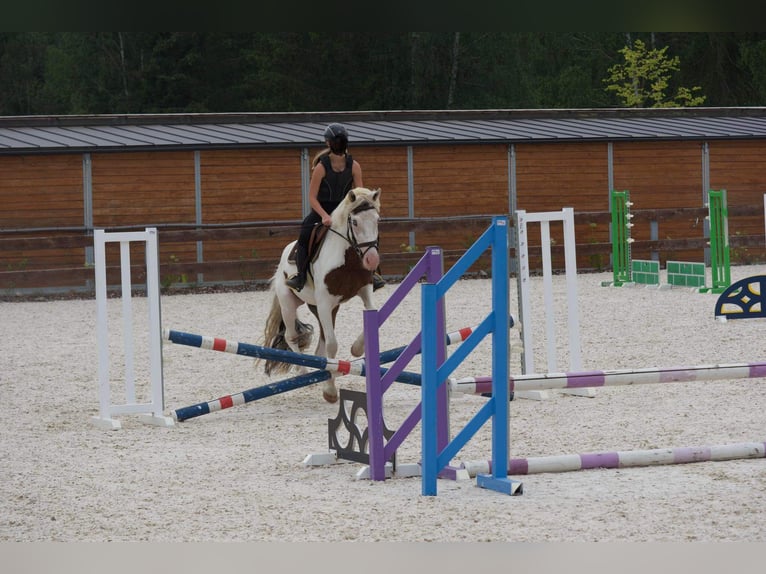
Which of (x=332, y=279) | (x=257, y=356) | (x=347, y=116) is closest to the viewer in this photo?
(x=257, y=356)

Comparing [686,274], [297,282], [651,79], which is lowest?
[686,274]

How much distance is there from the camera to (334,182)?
7844 mm

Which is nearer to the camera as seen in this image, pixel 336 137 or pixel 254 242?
pixel 336 137

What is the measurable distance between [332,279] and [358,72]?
94.3ft

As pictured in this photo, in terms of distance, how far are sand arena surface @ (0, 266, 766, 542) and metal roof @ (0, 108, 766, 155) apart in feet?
23.8

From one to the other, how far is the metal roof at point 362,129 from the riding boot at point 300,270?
10.1m

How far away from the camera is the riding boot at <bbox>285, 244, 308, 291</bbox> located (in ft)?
26.3

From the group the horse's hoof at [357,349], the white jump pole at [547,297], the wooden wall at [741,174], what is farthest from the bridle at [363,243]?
the wooden wall at [741,174]

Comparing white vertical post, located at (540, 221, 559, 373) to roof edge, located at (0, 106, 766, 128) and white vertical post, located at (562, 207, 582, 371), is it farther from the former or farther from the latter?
roof edge, located at (0, 106, 766, 128)

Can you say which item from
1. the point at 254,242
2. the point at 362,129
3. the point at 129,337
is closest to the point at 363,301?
the point at 129,337

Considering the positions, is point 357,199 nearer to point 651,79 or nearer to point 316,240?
point 316,240

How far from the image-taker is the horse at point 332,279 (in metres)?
7.31

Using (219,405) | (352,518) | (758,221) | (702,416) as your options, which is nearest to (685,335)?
(702,416)

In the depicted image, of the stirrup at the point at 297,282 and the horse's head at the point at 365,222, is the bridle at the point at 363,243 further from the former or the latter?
the stirrup at the point at 297,282
